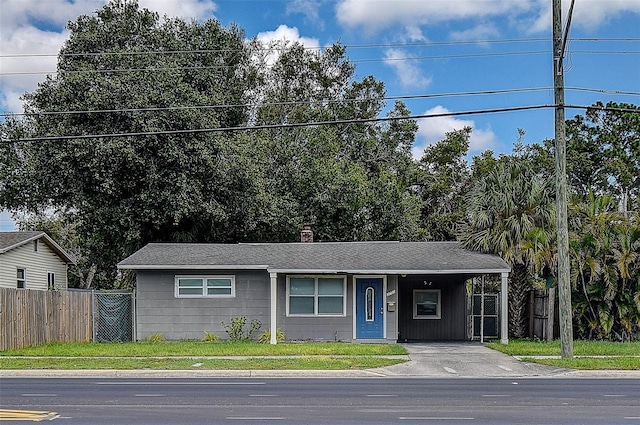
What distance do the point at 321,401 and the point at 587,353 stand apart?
1096 centimetres

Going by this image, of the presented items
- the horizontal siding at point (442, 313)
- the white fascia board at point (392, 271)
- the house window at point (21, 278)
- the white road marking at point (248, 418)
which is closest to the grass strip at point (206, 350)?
the white fascia board at point (392, 271)

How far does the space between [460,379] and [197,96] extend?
19.8m

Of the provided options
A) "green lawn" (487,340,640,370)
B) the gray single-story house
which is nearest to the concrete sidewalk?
"green lawn" (487,340,640,370)

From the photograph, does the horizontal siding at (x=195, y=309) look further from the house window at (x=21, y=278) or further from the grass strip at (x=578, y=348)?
the house window at (x=21, y=278)

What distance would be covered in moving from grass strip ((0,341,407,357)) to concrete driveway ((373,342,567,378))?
115 centimetres

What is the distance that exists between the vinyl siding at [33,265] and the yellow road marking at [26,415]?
863 inches

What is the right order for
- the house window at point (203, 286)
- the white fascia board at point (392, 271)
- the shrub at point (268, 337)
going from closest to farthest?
the white fascia board at point (392, 271), the shrub at point (268, 337), the house window at point (203, 286)

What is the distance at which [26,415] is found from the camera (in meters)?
11.3

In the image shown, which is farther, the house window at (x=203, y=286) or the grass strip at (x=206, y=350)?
the house window at (x=203, y=286)

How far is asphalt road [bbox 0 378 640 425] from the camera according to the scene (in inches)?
436

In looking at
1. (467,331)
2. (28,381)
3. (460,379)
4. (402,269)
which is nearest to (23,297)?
(28,381)

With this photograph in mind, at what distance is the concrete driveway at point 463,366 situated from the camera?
18031mm

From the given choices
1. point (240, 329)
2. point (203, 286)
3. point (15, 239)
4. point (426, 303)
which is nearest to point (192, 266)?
point (203, 286)

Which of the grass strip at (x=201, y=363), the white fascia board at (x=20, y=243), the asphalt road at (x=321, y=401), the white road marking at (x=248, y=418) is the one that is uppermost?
the white fascia board at (x=20, y=243)
